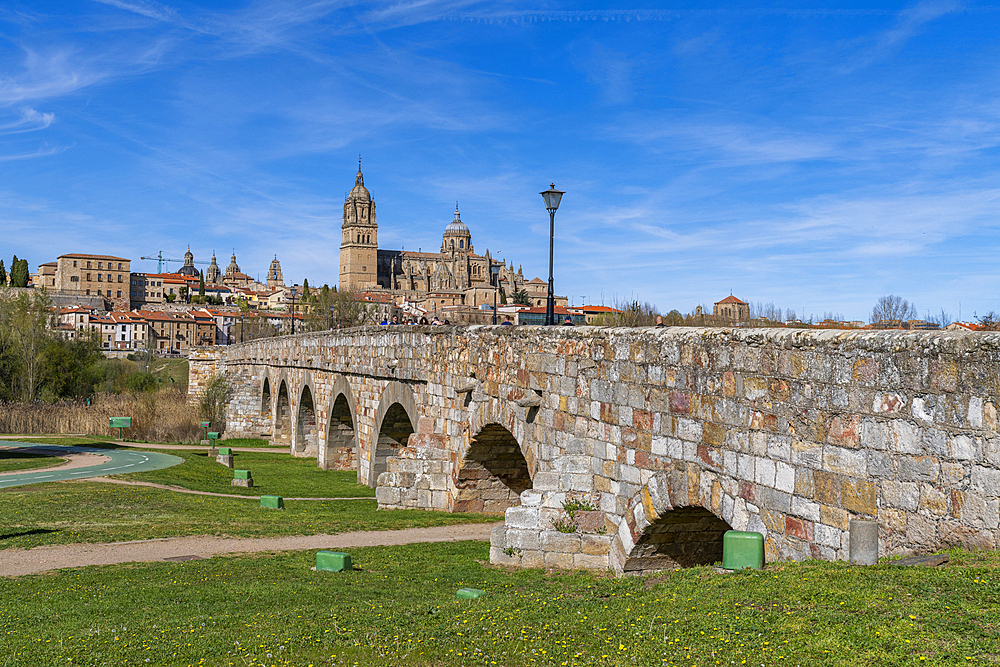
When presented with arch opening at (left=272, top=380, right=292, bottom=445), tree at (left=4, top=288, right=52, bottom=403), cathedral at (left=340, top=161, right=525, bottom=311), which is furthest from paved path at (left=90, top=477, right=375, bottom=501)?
cathedral at (left=340, top=161, right=525, bottom=311)

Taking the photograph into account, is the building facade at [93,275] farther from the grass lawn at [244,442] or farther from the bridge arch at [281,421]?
the bridge arch at [281,421]

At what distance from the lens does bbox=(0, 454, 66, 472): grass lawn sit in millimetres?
24281

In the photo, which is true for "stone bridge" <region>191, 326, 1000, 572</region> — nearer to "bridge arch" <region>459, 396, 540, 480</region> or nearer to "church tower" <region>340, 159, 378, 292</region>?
"bridge arch" <region>459, 396, 540, 480</region>

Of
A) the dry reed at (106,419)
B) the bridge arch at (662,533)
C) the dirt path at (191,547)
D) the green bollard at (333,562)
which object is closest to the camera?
the bridge arch at (662,533)

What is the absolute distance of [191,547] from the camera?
13.4 m

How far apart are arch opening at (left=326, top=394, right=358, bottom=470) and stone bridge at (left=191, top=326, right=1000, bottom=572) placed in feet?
→ 35.3

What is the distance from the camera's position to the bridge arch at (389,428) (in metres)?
21.0

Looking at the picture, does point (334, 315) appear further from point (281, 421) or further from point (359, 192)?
point (359, 192)

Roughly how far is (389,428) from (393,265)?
159 meters

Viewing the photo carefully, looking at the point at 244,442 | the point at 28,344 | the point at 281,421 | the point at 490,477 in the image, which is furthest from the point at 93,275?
the point at 490,477

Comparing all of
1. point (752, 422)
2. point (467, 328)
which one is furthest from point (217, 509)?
point (752, 422)

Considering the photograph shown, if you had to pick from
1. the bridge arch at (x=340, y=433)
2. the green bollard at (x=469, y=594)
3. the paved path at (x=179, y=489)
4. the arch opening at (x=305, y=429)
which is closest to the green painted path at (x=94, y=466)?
the paved path at (x=179, y=489)

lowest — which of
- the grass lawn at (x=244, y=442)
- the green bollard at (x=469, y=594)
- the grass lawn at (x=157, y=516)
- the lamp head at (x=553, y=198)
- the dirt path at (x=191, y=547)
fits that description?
the grass lawn at (x=244, y=442)

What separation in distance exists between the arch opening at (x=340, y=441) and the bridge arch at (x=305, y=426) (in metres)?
3.98
